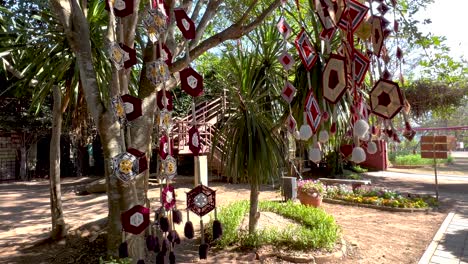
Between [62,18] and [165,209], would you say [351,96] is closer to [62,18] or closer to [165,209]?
[165,209]

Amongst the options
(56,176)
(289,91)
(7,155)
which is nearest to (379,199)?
(56,176)

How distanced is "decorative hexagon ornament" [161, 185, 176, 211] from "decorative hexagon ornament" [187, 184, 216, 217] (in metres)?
0.08

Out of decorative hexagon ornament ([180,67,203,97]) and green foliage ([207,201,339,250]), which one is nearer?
decorative hexagon ornament ([180,67,203,97])

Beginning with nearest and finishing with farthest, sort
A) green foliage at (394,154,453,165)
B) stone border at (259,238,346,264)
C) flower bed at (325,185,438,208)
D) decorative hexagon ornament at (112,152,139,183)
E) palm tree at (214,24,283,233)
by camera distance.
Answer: decorative hexagon ornament at (112,152,139,183), palm tree at (214,24,283,233), stone border at (259,238,346,264), flower bed at (325,185,438,208), green foliage at (394,154,453,165)

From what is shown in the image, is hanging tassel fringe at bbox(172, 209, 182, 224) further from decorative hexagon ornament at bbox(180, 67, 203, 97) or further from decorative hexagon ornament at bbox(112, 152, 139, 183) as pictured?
decorative hexagon ornament at bbox(180, 67, 203, 97)

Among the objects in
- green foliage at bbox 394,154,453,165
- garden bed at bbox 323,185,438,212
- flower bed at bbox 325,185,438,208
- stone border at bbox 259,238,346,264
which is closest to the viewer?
stone border at bbox 259,238,346,264

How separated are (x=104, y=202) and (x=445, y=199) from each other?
900 centimetres

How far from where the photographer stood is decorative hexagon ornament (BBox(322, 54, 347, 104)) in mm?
1061

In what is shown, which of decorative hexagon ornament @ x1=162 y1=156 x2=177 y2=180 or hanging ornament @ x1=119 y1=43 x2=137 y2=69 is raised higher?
hanging ornament @ x1=119 y1=43 x2=137 y2=69

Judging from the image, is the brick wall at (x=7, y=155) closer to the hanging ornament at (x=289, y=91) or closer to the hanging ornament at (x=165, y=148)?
the hanging ornament at (x=165, y=148)

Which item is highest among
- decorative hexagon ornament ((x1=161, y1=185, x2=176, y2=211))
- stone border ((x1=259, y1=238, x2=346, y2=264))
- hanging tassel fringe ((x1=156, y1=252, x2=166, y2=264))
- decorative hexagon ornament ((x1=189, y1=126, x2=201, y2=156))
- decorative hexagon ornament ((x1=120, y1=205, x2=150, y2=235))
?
decorative hexagon ornament ((x1=189, y1=126, x2=201, y2=156))

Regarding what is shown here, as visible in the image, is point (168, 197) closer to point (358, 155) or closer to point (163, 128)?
point (163, 128)

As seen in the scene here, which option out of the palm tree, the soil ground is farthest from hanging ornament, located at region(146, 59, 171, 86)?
the soil ground

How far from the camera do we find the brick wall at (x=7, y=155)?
15.4m
